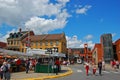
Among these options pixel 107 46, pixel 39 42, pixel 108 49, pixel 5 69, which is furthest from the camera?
pixel 39 42

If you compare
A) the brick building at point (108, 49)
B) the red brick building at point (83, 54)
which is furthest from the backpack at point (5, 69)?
the red brick building at point (83, 54)

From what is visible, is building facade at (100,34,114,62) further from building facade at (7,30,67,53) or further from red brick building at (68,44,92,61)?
building facade at (7,30,67,53)

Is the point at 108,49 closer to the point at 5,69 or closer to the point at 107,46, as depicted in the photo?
the point at 107,46

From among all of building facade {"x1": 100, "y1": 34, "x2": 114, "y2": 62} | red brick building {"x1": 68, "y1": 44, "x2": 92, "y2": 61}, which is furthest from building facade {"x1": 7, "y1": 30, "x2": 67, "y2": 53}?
building facade {"x1": 100, "y1": 34, "x2": 114, "y2": 62}

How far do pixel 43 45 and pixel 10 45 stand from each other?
14.4 metres

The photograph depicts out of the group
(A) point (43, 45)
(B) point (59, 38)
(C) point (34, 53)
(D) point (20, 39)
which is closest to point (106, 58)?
(B) point (59, 38)

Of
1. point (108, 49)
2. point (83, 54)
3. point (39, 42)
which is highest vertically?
point (39, 42)

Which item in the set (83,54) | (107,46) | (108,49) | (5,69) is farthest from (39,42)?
(5,69)

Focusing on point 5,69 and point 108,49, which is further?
point 108,49

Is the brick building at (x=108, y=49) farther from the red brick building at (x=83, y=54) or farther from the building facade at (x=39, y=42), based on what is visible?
the building facade at (x=39, y=42)

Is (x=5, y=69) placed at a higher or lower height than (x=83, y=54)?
lower

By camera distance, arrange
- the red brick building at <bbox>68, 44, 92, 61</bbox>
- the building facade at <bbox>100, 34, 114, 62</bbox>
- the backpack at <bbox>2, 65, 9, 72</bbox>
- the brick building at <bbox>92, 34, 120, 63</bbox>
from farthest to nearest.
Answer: the red brick building at <bbox>68, 44, 92, 61</bbox>
the building facade at <bbox>100, 34, 114, 62</bbox>
the brick building at <bbox>92, 34, 120, 63</bbox>
the backpack at <bbox>2, 65, 9, 72</bbox>

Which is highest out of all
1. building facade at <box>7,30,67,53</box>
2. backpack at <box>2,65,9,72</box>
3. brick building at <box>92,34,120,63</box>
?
building facade at <box>7,30,67,53</box>

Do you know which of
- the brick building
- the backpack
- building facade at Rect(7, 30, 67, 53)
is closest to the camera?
the backpack
